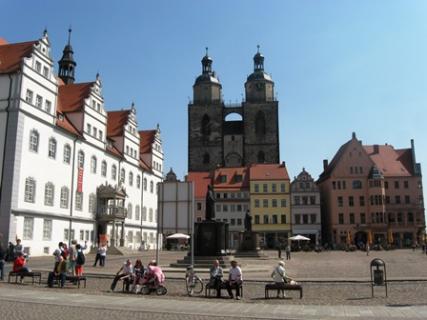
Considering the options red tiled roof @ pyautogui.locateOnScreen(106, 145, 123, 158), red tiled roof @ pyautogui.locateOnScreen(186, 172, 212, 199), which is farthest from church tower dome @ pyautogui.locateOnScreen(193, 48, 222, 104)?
red tiled roof @ pyautogui.locateOnScreen(106, 145, 123, 158)

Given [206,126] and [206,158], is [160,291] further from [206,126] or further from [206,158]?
[206,126]

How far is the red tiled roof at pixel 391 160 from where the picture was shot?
8162 cm

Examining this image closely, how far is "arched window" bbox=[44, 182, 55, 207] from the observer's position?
40419mm

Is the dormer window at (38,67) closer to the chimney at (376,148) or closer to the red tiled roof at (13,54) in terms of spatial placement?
the red tiled roof at (13,54)

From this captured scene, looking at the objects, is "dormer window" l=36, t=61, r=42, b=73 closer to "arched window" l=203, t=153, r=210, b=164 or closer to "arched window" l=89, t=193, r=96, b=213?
"arched window" l=89, t=193, r=96, b=213

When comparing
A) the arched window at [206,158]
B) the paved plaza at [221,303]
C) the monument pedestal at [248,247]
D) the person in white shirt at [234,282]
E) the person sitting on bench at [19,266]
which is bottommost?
the paved plaza at [221,303]

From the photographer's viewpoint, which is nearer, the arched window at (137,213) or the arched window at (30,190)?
the arched window at (30,190)

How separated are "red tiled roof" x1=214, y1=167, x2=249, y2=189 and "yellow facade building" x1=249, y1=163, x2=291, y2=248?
3.32m

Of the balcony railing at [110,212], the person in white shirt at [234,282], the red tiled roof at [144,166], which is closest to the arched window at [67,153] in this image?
the balcony railing at [110,212]

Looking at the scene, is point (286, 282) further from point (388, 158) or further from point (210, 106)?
point (210, 106)

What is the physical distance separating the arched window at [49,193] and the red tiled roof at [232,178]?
43.7 metres

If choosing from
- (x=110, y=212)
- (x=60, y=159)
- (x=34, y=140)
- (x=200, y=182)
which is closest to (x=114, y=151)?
(x=110, y=212)

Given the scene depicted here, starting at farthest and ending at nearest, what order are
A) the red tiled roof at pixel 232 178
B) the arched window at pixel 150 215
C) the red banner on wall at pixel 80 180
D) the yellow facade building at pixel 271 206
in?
1. the red tiled roof at pixel 232 178
2. the yellow facade building at pixel 271 206
3. the arched window at pixel 150 215
4. the red banner on wall at pixel 80 180

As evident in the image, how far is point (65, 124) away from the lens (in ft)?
150
